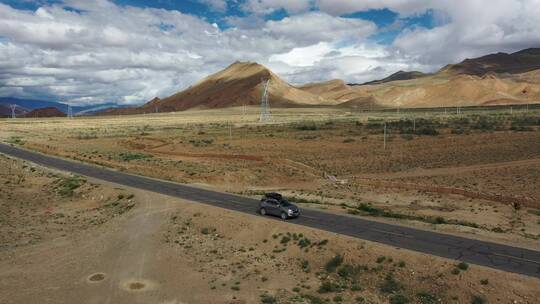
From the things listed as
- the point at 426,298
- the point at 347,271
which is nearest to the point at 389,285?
the point at 426,298

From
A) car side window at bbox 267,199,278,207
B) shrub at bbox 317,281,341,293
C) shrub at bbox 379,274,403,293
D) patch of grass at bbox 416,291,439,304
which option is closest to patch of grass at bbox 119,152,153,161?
car side window at bbox 267,199,278,207

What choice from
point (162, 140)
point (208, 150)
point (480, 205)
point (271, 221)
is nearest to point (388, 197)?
point (480, 205)

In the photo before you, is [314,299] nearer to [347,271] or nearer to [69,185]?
[347,271]

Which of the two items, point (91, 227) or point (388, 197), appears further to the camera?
point (388, 197)

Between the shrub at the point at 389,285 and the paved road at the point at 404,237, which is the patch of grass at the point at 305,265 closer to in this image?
the paved road at the point at 404,237

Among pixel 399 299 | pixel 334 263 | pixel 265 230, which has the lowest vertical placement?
pixel 399 299

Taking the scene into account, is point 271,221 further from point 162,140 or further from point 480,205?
point 162,140
